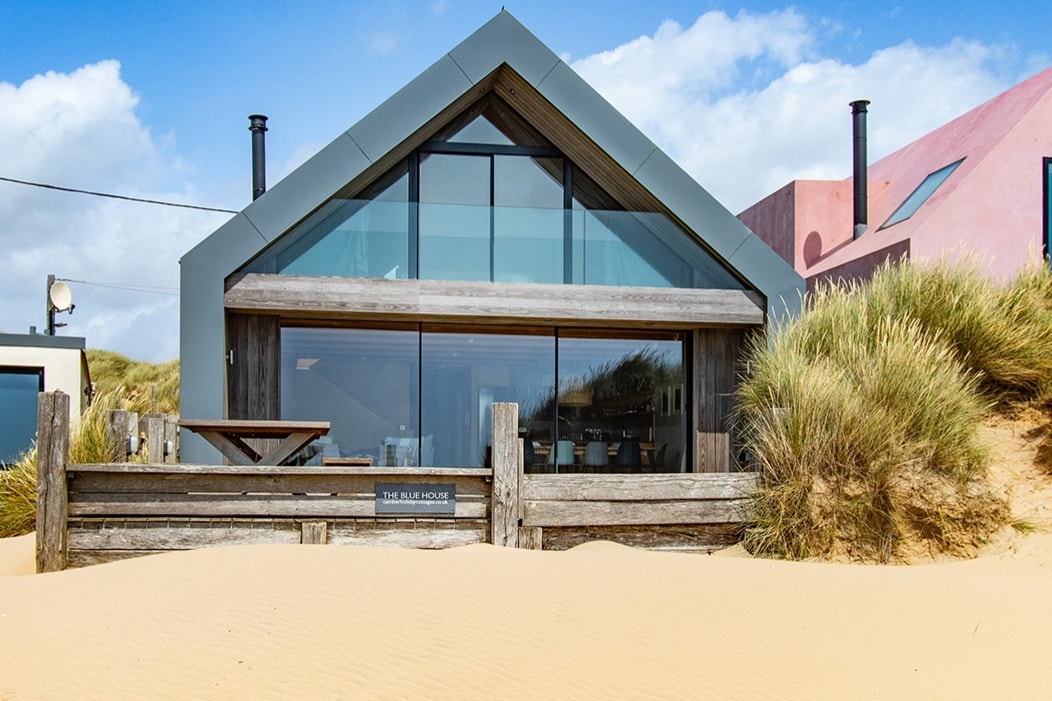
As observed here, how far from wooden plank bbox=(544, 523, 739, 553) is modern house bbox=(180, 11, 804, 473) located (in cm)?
341

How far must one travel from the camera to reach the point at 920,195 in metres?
16.4

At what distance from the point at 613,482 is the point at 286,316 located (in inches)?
207

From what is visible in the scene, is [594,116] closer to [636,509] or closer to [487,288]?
[487,288]

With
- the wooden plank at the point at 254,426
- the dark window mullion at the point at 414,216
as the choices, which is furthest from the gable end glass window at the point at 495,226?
the wooden plank at the point at 254,426

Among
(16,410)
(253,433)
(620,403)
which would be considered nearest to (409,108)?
(253,433)

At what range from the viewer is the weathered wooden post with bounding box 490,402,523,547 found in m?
7.88

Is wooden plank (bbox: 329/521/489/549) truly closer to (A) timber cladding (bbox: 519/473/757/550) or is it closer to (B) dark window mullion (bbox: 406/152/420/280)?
(A) timber cladding (bbox: 519/473/757/550)

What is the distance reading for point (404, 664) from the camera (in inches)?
184

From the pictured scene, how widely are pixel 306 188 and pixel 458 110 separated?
239 cm

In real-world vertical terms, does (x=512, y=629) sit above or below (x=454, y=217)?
below

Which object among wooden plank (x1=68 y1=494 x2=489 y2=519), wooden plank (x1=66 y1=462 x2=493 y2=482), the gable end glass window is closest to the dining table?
wooden plank (x1=66 y1=462 x2=493 y2=482)

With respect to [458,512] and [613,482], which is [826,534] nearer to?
[613,482]

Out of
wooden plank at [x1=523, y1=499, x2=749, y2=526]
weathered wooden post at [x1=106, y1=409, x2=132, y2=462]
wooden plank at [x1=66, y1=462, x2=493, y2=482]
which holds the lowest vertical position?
wooden plank at [x1=523, y1=499, x2=749, y2=526]

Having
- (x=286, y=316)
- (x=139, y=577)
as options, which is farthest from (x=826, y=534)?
(x=286, y=316)
